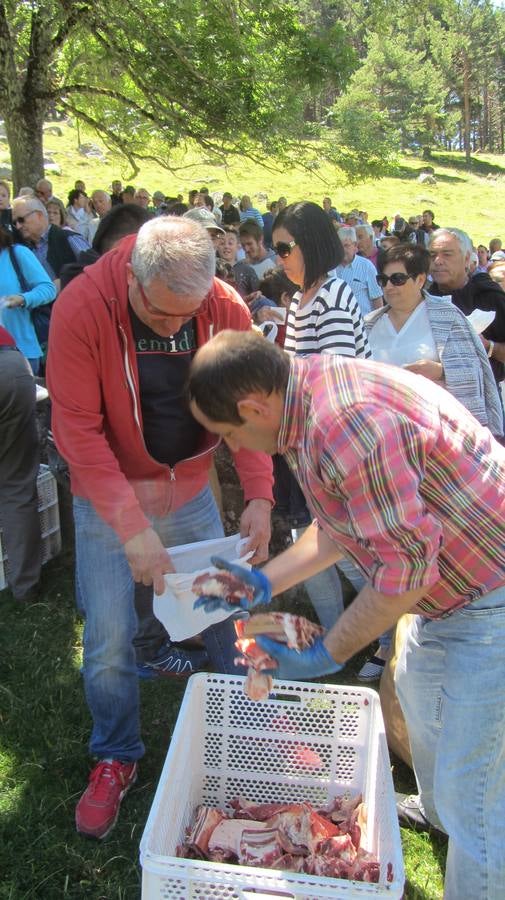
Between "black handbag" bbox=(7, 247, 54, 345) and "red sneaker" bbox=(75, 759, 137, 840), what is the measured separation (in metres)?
2.82

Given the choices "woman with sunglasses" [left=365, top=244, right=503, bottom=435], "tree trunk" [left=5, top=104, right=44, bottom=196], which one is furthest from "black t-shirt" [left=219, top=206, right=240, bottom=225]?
"woman with sunglasses" [left=365, top=244, right=503, bottom=435]

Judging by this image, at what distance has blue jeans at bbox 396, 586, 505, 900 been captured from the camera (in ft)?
5.99

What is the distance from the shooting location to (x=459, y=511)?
5.54 ft

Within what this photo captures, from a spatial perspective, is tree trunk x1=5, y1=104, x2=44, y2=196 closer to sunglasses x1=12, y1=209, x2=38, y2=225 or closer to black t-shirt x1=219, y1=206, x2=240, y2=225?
black t-shirt x1=219, y1=206, x2=240, y2=225

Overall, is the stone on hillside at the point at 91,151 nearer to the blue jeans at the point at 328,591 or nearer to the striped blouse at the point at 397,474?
the blue jeans at the point at 328,591

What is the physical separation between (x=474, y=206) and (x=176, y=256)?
32.9m

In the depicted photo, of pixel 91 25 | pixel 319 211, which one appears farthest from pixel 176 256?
pixel 91 25

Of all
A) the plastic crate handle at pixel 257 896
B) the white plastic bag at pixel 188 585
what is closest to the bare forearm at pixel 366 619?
the plastic crate handle at pixel 257 896

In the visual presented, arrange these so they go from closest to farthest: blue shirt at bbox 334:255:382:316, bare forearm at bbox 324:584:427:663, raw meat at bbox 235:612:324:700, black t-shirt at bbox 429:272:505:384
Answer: bare forearm at bbox 324:584:427:663, raw meat at bbox 235:612:324:700, black t-shirt at bbox 429:272:505:384, blue shirt at bbox 334:255:382:316

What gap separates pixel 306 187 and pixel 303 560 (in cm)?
2876

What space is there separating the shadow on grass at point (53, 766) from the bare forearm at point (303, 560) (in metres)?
1.04

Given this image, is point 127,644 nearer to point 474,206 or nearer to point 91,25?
point 91,25

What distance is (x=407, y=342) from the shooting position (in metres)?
3.41

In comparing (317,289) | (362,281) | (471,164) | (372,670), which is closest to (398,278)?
(317,289)
